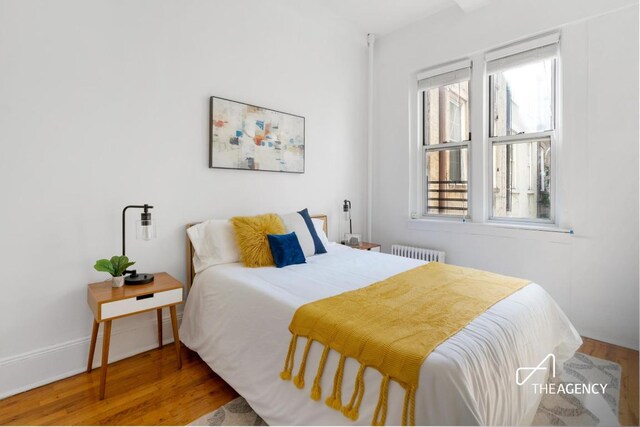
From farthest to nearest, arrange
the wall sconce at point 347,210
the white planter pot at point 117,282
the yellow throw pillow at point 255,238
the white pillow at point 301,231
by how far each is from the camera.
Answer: the wall sconce at point 347,210, the white pillow at point 301,231, the yellow throw pillow at point 255,238, the white planter pot at point 117,282

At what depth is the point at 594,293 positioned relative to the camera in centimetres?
262

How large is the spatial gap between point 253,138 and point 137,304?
170cm

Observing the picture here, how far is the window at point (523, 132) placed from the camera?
9.58 feet

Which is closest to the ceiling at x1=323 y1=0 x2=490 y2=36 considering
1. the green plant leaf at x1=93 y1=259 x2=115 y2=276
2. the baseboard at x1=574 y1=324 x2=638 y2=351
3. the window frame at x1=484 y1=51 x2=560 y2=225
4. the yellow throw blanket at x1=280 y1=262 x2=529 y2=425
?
the window frame at x1=484 y1=51 x2=560 y2=225

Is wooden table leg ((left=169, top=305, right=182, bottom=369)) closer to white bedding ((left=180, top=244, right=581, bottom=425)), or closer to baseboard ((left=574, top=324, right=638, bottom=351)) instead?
white bedding ((left=180, top=244, right=581, bottom=425))

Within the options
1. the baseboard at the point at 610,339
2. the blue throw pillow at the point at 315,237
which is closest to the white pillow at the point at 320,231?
the blue throw pillow at the point at 315,237

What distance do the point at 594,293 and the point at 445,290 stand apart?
68.1 inches

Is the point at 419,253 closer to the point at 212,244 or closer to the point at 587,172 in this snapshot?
the point at 587,172

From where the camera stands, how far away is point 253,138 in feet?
9.75

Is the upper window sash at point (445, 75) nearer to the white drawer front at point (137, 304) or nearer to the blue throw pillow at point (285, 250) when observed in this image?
the blue throw pillow at point (285, 250)

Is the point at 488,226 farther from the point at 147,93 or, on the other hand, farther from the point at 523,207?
the point at 147,93

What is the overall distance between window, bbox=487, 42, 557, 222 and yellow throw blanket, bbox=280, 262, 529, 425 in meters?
1.45

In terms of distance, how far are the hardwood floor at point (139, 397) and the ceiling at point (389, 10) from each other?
11.7 feet

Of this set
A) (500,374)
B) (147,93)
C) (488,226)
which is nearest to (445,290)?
(500,374)
